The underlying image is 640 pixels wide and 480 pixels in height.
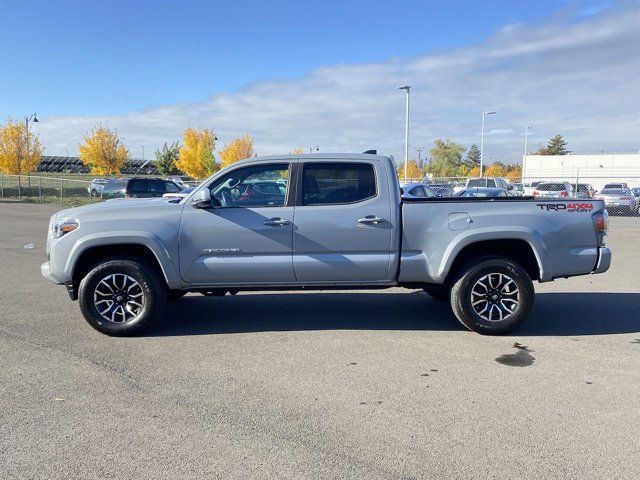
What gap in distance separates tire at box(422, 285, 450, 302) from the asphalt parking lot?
25 centimetres

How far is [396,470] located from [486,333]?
9.61 ft

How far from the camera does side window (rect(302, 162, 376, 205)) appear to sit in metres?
5.66

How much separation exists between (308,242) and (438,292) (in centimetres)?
220

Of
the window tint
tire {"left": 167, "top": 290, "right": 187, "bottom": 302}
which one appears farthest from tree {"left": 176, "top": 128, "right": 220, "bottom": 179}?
tire {"left": 167, "top": 290, "right": 187, "bottom": 302}

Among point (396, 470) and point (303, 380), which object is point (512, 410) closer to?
point (396, 470)

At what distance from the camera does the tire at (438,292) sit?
20.4 feet

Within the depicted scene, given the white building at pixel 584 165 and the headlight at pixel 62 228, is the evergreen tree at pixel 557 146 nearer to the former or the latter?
the white building at pixel 584 165

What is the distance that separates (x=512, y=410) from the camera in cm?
383

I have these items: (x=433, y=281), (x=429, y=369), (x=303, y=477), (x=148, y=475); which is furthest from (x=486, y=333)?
(x=148, y=475)

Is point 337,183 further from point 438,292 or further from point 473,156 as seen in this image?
point 473,156

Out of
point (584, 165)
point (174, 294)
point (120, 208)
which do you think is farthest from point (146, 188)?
point (584, 165)

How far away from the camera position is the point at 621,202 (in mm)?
24594

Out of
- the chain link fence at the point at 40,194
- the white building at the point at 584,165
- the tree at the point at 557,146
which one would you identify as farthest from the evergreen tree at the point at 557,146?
the chain link fence at the point at 40,194

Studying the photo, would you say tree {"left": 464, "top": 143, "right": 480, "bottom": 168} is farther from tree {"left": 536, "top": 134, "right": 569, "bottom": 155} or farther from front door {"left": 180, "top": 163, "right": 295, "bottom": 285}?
front door {"left": 180, "top": 163, "right": 295, "bottom": 285}
